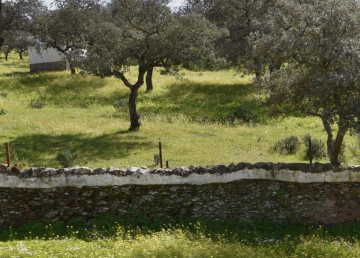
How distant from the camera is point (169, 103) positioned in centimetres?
3338

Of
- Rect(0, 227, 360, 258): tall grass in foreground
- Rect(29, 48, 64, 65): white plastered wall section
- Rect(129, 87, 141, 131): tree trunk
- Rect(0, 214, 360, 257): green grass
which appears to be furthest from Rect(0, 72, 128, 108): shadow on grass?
Rect(0, 227, 360, 258): tall grass in foreground

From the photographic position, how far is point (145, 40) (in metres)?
24.2

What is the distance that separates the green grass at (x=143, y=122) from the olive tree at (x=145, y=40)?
2.26m

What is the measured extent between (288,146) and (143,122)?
8.82 m

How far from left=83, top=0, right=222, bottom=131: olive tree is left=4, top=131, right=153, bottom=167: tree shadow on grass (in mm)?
2300

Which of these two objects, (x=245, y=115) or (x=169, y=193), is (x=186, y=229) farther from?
(x=245, y=115)

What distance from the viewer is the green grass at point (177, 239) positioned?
964 centimetres

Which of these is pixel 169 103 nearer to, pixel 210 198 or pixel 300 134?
pixel 300 134

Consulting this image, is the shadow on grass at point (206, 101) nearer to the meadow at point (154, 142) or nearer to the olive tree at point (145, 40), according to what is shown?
the meadow at point (154, 142)

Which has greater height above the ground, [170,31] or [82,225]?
[170,31]

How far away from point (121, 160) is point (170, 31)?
745 centimetres

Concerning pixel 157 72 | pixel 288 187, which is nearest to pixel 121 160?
pixel 288 187

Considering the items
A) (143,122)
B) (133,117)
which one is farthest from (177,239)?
(143,122)

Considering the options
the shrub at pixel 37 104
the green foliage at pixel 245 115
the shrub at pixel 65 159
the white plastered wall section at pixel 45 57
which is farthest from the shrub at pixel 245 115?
the white plastered wall section at pixel 45 57
